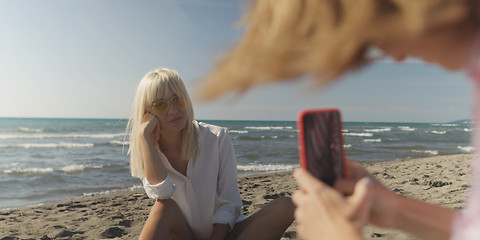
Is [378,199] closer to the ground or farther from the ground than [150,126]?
closer to the ground

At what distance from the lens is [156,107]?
3.40m

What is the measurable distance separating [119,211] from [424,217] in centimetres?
578

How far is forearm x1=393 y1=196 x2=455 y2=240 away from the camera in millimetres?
1234

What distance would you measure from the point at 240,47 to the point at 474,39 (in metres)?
0.51

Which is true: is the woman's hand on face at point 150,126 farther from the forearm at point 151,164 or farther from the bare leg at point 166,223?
the bare leg at point 166,223

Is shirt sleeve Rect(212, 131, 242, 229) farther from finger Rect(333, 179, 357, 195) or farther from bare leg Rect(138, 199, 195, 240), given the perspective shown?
finger Rect(333, 179, 357, 195)

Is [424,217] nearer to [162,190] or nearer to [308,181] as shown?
[308,181]

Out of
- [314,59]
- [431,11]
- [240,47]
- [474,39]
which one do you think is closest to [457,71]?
[474,39]

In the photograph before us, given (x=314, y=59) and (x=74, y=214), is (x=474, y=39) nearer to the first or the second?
(x=314, y=59)

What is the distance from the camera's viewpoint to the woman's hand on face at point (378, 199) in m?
1.14

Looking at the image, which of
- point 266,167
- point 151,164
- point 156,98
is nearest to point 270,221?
point 151,164


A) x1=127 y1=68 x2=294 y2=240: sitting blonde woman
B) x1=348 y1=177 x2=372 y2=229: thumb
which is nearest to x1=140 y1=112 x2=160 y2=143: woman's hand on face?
x1=127 y1=68 x2=294 y2=240: sitting blonde woman

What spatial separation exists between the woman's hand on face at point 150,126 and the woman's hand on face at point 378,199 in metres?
2.35

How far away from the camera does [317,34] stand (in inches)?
31.9
